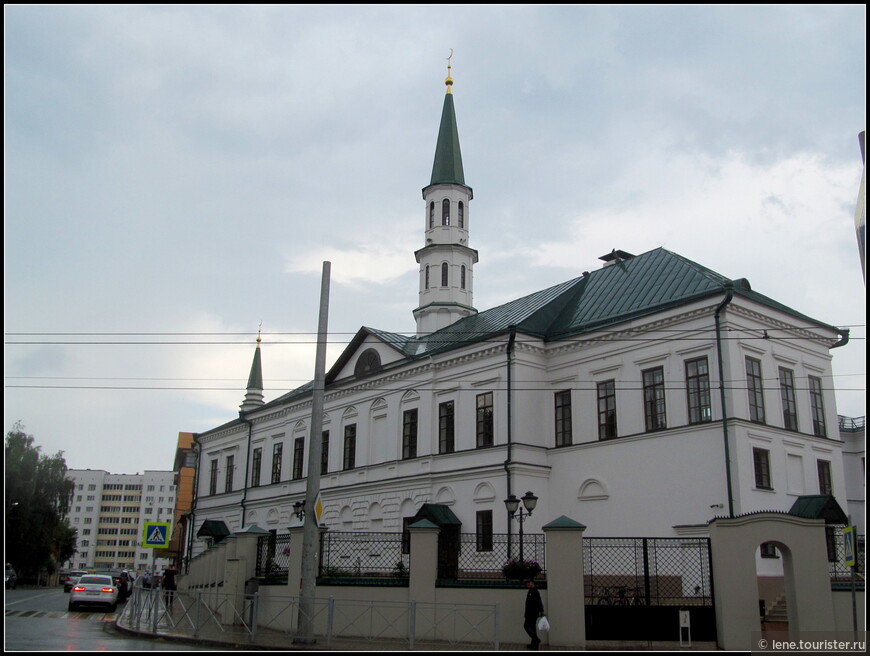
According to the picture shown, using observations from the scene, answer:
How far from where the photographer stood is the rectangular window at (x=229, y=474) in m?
48.9

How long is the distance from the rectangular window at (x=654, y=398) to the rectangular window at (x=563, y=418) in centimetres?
333

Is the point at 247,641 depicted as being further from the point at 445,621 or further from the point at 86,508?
the point at 86,508

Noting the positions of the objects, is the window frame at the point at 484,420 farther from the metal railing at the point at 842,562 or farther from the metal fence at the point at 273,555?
the metal railing at the point at 842,562

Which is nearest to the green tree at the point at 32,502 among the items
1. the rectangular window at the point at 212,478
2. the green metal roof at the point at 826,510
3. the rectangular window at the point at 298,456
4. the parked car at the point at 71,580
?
the parked car at the point at 71,580

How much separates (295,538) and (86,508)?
138485mm

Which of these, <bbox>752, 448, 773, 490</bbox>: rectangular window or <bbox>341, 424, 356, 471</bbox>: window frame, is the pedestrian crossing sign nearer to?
<bbox>752, 448, 773, 490</bbox>: rectangular window

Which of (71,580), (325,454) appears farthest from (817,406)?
(71,580)

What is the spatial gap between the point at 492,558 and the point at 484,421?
6.39 metres

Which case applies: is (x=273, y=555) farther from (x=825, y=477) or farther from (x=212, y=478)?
(x=212, y=478)

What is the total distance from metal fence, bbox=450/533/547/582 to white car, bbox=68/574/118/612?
41.7ft

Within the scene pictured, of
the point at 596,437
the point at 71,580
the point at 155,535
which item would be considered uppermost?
the point at 596,437

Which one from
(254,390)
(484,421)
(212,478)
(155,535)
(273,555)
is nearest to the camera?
(155,535)

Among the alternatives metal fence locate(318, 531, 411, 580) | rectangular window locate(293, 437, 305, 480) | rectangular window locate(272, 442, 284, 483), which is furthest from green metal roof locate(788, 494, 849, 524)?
rectangular window locate(272, 442, 284, 483)

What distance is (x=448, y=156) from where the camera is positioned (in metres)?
41.5
